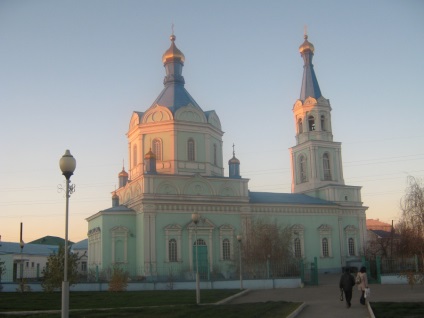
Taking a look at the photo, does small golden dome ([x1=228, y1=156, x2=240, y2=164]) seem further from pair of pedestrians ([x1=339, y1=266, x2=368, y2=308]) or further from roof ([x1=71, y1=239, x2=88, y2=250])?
roof ([x1=71, y1=239, x2=88, y2=250])

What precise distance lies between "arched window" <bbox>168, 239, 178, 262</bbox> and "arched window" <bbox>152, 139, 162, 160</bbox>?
579 centimetres

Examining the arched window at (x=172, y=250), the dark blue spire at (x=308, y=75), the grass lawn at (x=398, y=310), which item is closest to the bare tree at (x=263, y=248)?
the arched window at (x=172, y=250)

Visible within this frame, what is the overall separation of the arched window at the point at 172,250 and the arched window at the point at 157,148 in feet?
19.0

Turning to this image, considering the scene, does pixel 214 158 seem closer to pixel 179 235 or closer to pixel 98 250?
pixel 179 235

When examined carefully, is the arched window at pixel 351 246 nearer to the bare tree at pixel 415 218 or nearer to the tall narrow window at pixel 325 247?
the tall narrow window at pixel 325 247

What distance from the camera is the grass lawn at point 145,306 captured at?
12859 mm

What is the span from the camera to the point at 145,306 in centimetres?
1494

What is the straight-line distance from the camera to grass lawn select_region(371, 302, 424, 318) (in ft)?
38.4

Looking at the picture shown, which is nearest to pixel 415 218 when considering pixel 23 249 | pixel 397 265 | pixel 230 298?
pixel 397 265

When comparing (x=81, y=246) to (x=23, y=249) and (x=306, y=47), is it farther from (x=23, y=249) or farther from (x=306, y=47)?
(x=306, y=47)

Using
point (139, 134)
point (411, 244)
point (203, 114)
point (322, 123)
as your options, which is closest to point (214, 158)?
point (203, 114)

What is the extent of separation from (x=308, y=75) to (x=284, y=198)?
10.3 metres

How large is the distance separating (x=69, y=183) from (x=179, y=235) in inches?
900

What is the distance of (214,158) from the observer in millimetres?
36406
